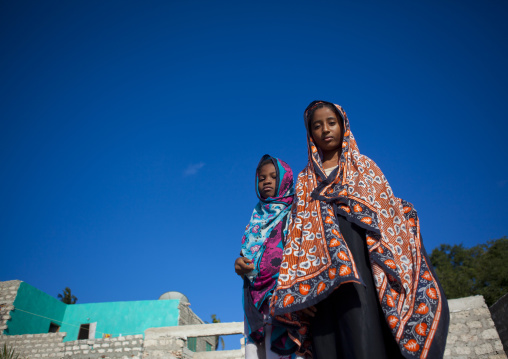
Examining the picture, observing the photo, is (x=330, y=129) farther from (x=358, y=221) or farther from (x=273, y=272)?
(x=273, y=272)

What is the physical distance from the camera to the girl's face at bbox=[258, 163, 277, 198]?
265cm

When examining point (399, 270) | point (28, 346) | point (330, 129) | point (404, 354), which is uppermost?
point (28, 346)

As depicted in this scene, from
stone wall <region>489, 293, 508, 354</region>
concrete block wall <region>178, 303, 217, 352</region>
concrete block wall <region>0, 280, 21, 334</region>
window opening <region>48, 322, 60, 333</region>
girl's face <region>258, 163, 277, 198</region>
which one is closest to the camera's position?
girl's face <region>258, 163, 277, 198</region>

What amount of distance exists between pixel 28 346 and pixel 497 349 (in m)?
14.4

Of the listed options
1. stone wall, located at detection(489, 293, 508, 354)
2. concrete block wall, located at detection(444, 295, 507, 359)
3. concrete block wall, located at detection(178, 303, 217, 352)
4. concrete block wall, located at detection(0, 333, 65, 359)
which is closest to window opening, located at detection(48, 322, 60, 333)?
concrete block wall, located at detection(0, 333, 65, 359)

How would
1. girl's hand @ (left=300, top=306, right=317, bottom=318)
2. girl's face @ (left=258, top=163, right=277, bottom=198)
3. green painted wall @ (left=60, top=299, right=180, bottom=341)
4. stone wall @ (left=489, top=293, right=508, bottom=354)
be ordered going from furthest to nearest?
green painted wall @ (left=60, top=299, right=180, bottom=341) < stone wall @ (left=489, top=293, right=508, bottom=354) < girl's face @ (left=258, top=163, right=277, bottom=198) < girl's hand @ (left=300, top=306, right=317, bottom=318)

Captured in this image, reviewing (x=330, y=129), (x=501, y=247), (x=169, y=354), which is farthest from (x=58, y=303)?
(x=501, y=247)

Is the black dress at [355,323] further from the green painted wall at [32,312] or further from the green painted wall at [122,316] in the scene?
the green painted wall at [32,312]

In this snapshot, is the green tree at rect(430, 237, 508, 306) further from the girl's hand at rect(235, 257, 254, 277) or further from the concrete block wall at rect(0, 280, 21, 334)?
the concrete block wall at rect(0, 280, 21, 334)

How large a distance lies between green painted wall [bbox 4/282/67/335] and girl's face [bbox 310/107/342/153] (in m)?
18.0

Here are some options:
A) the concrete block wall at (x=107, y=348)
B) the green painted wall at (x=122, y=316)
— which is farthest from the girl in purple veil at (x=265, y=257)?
the green painted wall at (x=122, y=316)

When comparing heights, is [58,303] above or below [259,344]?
above

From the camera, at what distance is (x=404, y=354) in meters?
1.47

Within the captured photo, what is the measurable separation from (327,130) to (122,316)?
1822 centimetres
